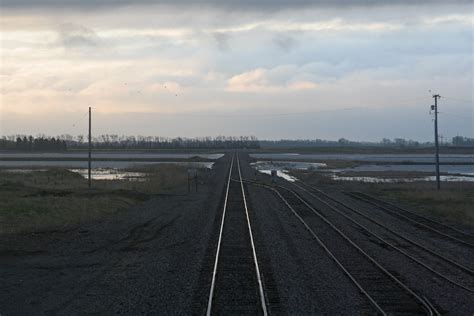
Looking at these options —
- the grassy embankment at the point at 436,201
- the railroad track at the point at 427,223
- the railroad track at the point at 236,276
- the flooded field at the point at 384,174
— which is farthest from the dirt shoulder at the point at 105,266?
the flooded field at the point at 384,174

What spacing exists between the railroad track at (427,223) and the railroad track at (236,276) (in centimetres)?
708

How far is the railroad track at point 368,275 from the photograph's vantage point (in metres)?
9.59

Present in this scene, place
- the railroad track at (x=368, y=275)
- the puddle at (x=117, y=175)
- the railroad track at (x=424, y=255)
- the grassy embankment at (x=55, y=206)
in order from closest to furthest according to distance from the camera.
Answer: the railroad track at (x=368, y=275), the railroad track at (x=424, y=255), the grassy embankment at (x=55, y=206), the puddle at (x=117, y=175)

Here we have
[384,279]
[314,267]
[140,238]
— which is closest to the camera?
[384,279]

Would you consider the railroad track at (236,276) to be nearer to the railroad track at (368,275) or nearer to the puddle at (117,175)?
the railroad track at (368,275)

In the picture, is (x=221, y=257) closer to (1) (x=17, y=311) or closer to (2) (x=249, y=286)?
(2) (x=249, y=286)

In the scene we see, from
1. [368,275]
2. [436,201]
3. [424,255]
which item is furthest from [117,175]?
[368,275]

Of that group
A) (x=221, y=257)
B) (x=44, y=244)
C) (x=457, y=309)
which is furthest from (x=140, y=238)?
(x=457, y=309)

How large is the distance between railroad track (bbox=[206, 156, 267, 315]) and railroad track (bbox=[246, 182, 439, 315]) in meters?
2.04

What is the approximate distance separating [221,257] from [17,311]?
589cm

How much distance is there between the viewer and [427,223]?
2316 cm

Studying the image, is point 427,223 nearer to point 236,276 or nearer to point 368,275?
point 368,275

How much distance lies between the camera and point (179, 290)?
10633mm

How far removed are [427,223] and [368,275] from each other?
12109mm
